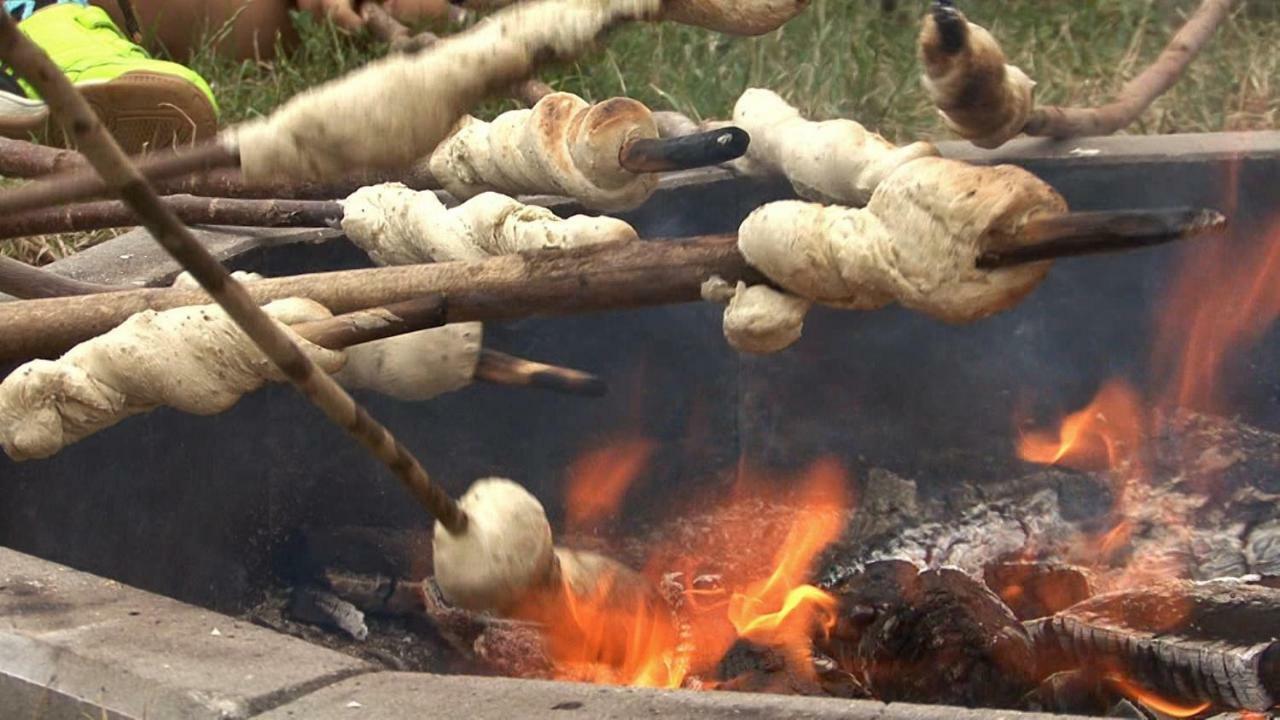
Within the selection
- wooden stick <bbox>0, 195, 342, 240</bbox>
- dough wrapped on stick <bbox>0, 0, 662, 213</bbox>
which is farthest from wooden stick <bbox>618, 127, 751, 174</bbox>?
wooden stick <bbox>0, 195, 342, 240</bbox>

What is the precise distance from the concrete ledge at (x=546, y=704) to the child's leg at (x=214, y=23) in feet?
11.8

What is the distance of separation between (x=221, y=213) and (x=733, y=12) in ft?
5.05

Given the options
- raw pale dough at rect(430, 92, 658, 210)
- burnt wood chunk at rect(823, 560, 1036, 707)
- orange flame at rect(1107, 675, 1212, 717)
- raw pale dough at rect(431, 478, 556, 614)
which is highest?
raw pale dough at rect(430, 92, 658, 210)

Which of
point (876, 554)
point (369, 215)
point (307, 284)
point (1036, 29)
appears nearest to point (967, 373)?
point (876, 554)

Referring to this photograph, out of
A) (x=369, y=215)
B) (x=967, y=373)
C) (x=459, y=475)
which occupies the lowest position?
(x=459, y=475)

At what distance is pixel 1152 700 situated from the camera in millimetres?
2230

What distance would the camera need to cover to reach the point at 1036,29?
16.2 feet

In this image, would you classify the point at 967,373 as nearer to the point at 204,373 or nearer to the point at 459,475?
the point at 459,475

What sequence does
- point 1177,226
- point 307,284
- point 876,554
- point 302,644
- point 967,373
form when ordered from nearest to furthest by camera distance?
point 1177,226 < point 302,644 < point 307,284 < point 876,554 < point 967,373

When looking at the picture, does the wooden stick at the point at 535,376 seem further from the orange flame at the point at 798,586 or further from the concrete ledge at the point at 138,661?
the orange flame at the point at 798,586

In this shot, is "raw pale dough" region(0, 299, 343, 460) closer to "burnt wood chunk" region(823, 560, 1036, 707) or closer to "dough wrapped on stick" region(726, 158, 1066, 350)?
"dough wrapped on stick" region(726, 158, 1066, 350)

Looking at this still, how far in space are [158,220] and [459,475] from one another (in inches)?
68.5

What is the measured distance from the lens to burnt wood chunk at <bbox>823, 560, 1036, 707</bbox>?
7.61 ft

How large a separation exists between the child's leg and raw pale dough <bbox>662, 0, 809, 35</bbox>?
356cm
